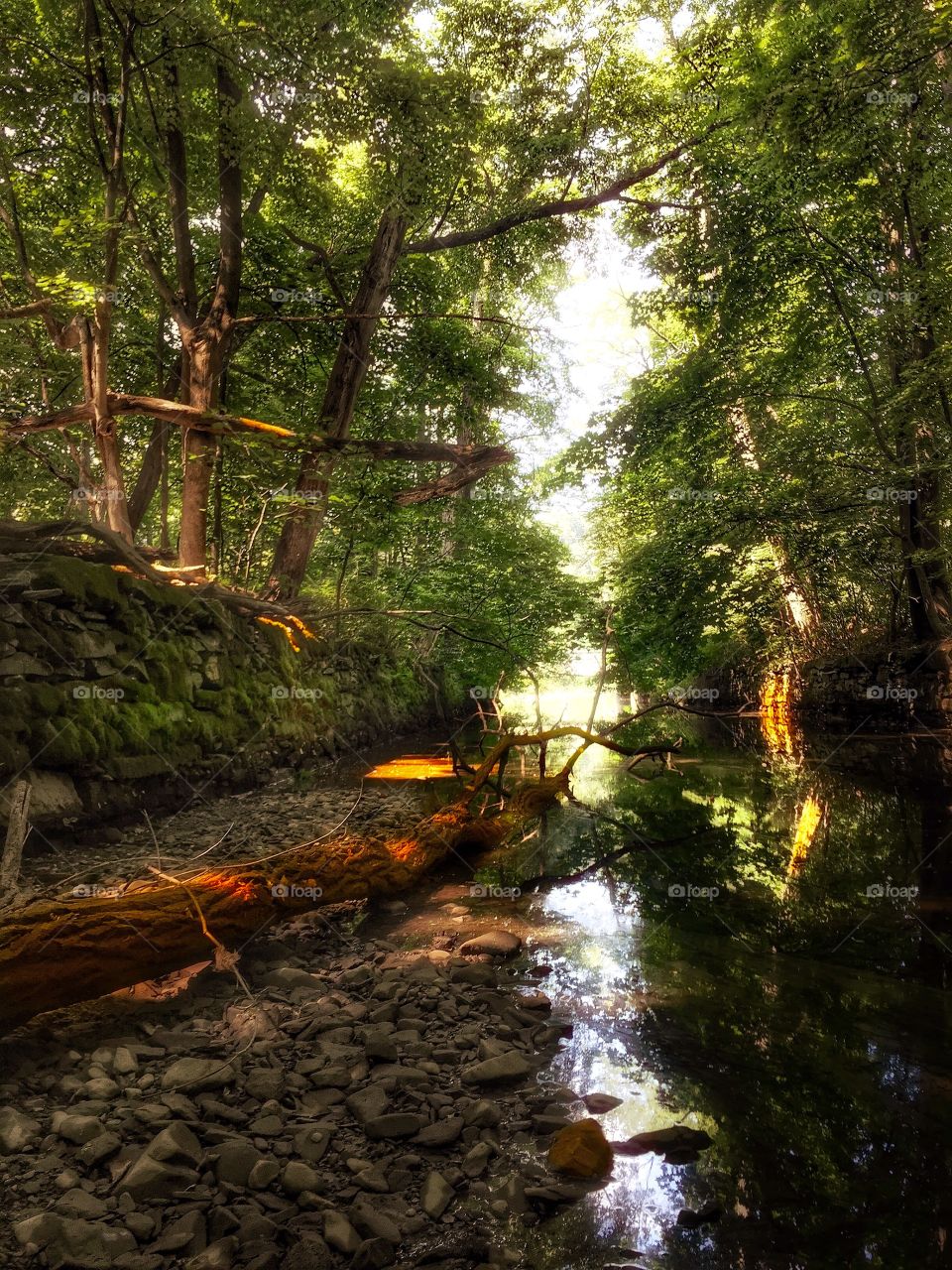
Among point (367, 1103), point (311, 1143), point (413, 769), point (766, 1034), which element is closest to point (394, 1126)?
point (367, 1103)

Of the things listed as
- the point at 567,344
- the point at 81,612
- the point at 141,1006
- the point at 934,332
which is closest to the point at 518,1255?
the point at 141,1006

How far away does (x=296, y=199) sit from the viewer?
12227 millimetres

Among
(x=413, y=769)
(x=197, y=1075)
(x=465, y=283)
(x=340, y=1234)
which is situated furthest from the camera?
(x=465, y=283)

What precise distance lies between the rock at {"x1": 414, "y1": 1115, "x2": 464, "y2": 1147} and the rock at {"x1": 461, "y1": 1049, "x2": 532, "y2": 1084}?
1.24ft

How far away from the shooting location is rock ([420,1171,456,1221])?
2.50 metres

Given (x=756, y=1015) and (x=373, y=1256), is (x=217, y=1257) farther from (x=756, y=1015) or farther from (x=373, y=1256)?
(x=756, y=1015)

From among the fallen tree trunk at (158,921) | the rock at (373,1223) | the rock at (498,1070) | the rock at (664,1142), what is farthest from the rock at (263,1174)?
the fallen tree trunk at (158,921)

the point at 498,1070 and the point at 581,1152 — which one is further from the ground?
the point at 581,1152

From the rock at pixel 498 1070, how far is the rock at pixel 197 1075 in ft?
3.75

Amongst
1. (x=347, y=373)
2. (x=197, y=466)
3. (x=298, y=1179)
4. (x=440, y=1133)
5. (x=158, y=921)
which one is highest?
(x=347, y=373)

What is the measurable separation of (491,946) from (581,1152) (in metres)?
2.41

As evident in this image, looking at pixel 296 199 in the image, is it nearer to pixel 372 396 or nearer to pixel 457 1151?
pixel 372 396

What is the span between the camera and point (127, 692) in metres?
7.60

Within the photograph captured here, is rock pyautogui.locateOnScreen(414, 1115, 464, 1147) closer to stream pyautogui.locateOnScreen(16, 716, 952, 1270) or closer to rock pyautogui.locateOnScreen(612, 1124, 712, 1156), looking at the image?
stream pyautogui.locateOnScreen(16, 716, 952, 1270)
